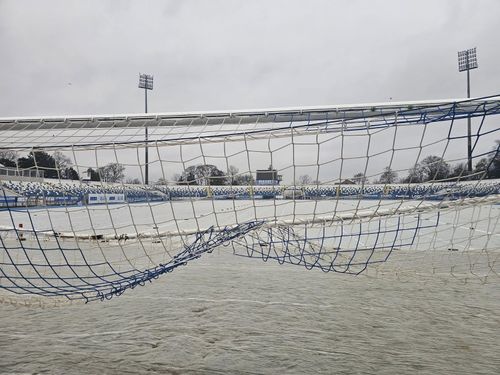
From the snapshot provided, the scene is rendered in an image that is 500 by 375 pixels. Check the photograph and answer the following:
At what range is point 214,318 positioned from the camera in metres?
2.66

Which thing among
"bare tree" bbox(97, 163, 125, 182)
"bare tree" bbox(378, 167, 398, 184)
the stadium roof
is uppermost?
the stadium roof

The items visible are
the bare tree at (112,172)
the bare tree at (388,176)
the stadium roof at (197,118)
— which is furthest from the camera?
the stadium roof at (197,118)

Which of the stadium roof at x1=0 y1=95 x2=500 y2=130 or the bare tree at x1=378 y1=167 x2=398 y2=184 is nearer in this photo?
the bare tree at x1=378 y1=167 x2=398 y2=184

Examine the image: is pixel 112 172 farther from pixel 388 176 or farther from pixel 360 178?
pixel 388 176

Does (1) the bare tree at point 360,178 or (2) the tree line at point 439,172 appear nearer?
(2) the tree line at point 439,172

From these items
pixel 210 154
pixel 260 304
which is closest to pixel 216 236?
pixel 210 154

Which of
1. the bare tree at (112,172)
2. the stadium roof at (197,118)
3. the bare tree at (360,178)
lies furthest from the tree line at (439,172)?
the bare tree at (112,172)

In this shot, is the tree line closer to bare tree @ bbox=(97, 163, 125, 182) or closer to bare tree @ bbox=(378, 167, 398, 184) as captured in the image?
bare tree @ bbox=(378, 167, 398, 184)

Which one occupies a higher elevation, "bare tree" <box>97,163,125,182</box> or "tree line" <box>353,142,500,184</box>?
"bare tree" <box>97,163,125,182</box>

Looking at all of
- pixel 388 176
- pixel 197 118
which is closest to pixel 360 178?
pixel 388 176

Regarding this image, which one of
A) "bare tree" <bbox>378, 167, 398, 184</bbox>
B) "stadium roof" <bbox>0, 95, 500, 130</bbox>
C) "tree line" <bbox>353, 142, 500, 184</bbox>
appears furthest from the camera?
"stadium roof" <bbox>0, 95, 500, 130</bbox>

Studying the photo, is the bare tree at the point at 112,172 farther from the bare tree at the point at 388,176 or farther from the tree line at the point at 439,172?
the bare tree at the point at 388,176

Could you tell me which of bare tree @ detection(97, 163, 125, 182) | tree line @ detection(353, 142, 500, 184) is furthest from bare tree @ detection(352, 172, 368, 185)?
bare tree @ detection(97, 163, 125, 182)

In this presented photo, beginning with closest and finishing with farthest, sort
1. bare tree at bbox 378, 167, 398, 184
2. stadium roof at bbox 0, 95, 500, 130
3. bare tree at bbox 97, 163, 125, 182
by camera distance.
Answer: bare tree at bbox 378, 167, 398, 184, bare tree at bbox 97, 163, 125, 182, stadium roof at bbox 0, 95, 500, 130
